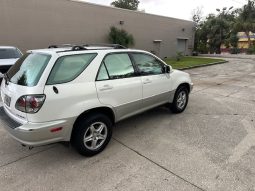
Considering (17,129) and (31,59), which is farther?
(31,59)

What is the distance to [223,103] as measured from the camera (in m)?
6.26

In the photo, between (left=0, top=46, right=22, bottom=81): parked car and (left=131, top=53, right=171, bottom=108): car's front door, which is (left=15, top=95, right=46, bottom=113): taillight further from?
(left=0, top=46, right=22, bottom=81): parked car

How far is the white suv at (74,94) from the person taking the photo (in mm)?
2814

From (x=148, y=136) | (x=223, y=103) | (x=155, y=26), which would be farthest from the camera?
(x=155, y=26)

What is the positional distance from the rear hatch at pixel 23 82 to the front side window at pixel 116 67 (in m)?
0.87

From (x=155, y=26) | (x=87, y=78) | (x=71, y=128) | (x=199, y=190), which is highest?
(x=155, y=26)

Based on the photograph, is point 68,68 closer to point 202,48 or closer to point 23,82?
point 23,82

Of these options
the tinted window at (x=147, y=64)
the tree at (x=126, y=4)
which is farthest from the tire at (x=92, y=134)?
the tree at (x=126, y=4)

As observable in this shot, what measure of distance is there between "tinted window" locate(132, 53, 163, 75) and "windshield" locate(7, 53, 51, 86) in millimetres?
1720

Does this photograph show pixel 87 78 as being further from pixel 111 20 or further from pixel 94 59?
pixel 111 20

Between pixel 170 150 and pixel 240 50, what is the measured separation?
110 feet

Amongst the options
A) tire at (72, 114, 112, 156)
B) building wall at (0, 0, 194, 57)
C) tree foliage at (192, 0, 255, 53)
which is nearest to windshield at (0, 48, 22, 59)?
building wall at (0, 0, 194, 57)

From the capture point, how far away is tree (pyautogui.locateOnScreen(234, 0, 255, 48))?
29.7 metres

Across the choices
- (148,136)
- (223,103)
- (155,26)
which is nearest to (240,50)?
(155,26)
